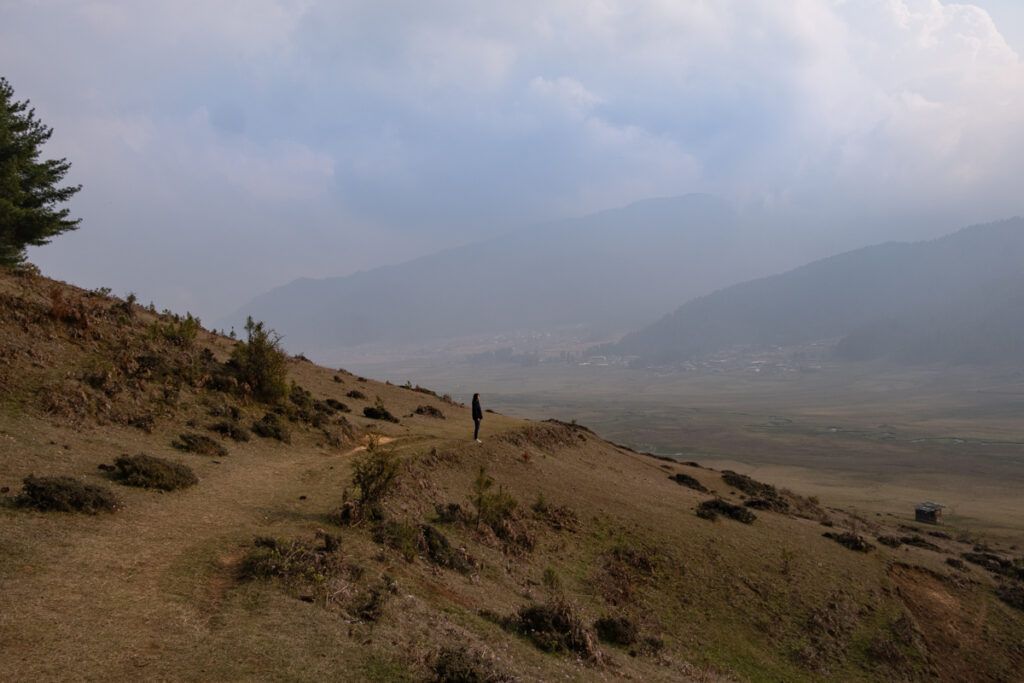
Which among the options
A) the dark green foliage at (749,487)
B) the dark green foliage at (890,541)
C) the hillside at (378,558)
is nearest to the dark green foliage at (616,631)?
the hillside at (378,558)

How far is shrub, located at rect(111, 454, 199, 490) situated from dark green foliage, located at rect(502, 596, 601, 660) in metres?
8.42

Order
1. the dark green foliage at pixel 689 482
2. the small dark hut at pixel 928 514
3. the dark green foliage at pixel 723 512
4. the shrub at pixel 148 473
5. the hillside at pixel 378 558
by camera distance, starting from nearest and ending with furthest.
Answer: the hillside at pixel 378 558, the shrub at pixel 148 473, the dark green foliage at pixel 723 512, the dark green foliage at pixel 689 482, the small dark hut at pixel 928 514

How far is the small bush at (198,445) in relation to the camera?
16938 millimetres

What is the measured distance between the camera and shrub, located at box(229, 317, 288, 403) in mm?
23531

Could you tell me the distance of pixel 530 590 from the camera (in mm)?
14461

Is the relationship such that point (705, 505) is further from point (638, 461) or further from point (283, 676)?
point (283, 676)

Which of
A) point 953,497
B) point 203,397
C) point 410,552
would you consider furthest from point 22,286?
point 953,497

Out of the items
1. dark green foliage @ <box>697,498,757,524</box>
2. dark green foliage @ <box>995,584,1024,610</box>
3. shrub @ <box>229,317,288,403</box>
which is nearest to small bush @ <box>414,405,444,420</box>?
shrub @ <box>229,317,288,403</box>

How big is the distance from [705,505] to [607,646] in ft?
45.0

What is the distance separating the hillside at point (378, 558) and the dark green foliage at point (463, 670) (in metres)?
0.03

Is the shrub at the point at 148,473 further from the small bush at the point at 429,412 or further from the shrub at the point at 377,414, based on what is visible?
the small bush at the point at 429,412

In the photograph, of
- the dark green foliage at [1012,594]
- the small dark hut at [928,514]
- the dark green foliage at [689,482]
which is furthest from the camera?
the small dark hut at [928,514]

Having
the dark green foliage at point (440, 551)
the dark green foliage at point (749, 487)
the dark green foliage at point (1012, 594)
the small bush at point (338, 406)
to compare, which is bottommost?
the dark green foliage at point (1012, 594)

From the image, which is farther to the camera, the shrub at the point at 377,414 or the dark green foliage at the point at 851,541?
the shrub at the point at 377,414
